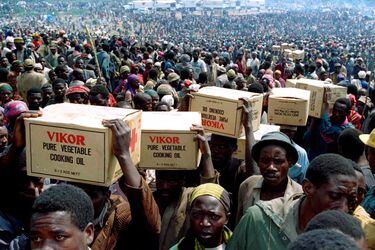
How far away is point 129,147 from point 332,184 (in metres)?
1.15

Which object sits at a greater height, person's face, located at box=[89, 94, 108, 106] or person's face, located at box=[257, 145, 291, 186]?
person's face, located at box=[257, 145, 291, 186]

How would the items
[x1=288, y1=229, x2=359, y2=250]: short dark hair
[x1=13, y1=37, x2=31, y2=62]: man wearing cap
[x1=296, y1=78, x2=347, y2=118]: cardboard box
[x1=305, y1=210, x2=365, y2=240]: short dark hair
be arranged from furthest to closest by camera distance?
[x1=13, y1=37, x2=31, y2=62]: man wearing cap, [x1=296, y1=78, x2=347, y2=118]: cardboard box, [x1=305, y1=210, x2=365, y2=240]: short dark hair, [x1=288, y1=229, x2=359, y2=250]: short dark hair

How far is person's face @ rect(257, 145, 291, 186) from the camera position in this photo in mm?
3631

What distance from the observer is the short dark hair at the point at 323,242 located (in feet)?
5.35

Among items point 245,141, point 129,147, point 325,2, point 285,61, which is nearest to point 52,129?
point 129,147

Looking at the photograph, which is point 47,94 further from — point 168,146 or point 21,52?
point 21,52

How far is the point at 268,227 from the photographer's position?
9.59 feet

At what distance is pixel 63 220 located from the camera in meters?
2.40

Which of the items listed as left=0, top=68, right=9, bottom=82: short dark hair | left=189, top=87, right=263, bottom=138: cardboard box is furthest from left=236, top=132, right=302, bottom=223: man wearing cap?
left=0, top=68, right=9, bottom=82: short dark hair

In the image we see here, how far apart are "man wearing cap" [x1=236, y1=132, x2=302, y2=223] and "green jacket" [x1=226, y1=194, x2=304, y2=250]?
2.04 feet

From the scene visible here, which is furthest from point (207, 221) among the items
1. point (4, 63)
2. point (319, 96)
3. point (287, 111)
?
point (4, 63)

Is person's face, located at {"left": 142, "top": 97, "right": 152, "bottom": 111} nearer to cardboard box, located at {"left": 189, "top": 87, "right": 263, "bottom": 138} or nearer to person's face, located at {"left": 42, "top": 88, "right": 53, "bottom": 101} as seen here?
person's face, located at {"left": 42, "top": 88, "right": 53, "bottom": 101}

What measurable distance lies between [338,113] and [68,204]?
4447mm

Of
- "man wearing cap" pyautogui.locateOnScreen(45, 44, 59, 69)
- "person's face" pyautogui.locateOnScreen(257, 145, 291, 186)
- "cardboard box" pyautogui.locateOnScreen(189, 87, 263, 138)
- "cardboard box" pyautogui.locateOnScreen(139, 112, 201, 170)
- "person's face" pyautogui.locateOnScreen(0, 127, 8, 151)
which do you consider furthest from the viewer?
"man wearing cap" pyautogui.locateOnScreen(45, 44, 59, 69)
